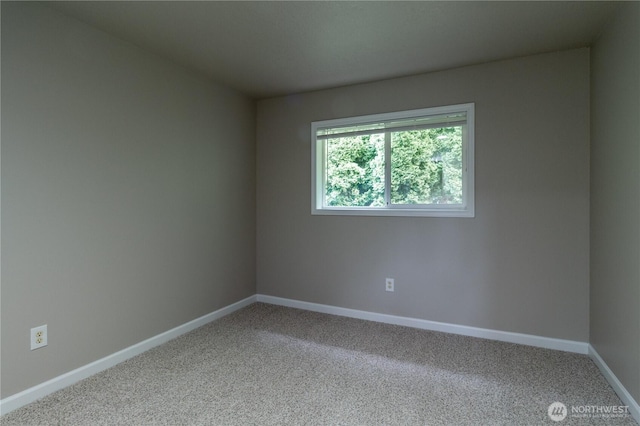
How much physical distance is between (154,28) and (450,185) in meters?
2.46

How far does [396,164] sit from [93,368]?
2741mm

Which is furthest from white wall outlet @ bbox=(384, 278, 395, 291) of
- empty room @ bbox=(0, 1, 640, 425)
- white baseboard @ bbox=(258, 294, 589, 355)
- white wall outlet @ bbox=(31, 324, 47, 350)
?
white wall outlet @ bbox=(31, 324, 47, 350)

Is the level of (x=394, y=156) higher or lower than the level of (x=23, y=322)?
higher

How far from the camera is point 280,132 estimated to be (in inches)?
141

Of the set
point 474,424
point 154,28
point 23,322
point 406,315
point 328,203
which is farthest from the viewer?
point 328,203

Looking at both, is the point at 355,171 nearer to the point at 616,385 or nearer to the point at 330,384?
the point at 330,384

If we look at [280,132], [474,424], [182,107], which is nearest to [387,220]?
[280,132]

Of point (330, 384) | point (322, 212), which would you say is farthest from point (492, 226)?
point (330, 384)

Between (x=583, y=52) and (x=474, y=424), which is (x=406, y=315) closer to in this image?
(x=474, y=424)

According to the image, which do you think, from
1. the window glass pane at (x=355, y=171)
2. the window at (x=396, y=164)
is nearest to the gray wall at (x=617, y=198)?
the window at (x=396, y=164)

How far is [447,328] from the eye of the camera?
287 centimetres

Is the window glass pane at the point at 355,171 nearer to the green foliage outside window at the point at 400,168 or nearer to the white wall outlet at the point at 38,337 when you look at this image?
the green foliage outside window at the point at 400,168

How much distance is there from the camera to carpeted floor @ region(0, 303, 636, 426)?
1735mm

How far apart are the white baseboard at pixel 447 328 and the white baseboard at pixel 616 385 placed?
15cm
